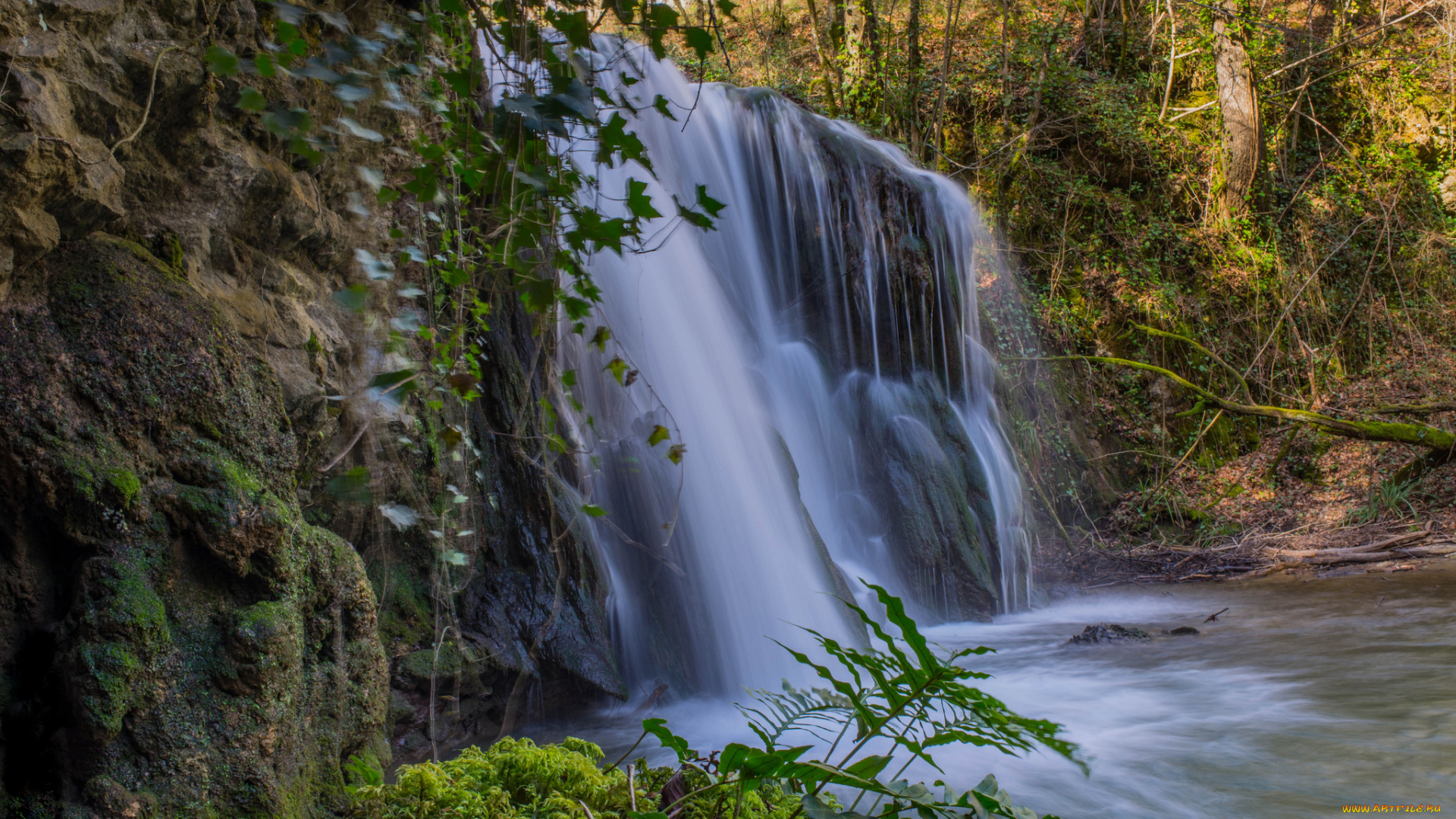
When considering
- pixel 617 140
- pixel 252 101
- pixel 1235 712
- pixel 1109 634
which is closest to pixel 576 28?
pixel 617 140

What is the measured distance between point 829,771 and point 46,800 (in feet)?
5.01

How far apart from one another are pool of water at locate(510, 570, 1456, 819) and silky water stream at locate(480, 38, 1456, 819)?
17mm

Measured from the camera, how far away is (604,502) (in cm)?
454

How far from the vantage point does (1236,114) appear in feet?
33.7

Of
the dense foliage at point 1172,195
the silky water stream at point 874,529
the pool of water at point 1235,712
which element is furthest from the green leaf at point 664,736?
the dense foliage at point 1172,195

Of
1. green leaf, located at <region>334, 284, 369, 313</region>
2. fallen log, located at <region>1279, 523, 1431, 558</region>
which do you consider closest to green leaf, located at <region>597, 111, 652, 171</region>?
green leaf, located at <region>334, 284, 369, 313</region>

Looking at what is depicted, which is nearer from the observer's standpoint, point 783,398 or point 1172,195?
point 783,398

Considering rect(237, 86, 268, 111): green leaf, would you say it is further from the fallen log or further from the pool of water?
the fallen log

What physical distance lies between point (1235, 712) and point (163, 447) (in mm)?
3970

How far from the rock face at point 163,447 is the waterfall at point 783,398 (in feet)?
6.62

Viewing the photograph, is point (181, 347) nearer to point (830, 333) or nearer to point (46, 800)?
point (46, 800)

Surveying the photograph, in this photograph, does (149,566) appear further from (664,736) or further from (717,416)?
(717,416)

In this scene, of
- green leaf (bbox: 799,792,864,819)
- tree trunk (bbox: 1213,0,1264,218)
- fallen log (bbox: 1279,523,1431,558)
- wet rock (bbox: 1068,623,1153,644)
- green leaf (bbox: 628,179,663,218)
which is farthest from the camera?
tree trunk (bbox: 1213,0,1264,218)

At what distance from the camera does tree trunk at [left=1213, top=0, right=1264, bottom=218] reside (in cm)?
1020
